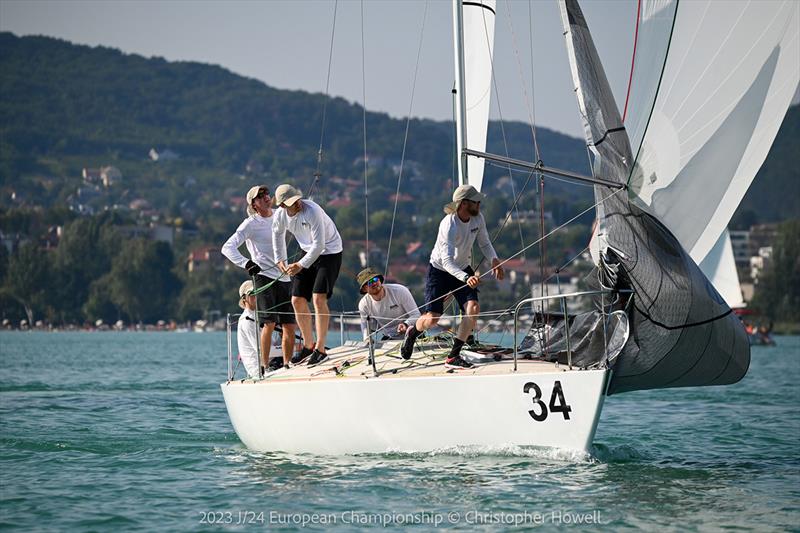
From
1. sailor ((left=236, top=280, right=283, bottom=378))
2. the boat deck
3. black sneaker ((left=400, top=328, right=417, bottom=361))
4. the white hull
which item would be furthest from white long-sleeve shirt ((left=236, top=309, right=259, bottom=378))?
black sneaker ((left=400, top=328, right=417, bottom=361))

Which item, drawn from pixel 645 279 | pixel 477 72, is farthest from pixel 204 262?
pixel 645 279

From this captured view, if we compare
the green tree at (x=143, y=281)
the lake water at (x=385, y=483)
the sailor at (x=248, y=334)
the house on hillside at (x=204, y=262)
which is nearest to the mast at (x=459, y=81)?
the sailor at (x=248, y=334)

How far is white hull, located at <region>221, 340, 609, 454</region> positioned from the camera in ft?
28.3

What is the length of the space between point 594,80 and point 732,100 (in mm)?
1043

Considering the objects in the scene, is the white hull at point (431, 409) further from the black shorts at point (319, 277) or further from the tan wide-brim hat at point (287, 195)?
the tan wide-brim hat at point (287, 195)

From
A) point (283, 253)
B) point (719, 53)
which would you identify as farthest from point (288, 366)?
point (719, 53)

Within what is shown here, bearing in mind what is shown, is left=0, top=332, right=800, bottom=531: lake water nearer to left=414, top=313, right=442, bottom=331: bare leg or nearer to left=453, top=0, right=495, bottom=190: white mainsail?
left=414, top=313, right=442, bottom=331: bare leg

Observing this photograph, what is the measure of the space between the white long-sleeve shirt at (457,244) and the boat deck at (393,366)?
2.39 feet

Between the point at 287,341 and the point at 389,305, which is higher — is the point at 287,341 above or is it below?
below

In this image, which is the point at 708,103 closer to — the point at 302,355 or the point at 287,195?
the point at 287,195

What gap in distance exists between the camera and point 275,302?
10.9 metres

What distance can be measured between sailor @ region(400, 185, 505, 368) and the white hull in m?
0.33

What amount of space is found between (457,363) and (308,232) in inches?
76.7

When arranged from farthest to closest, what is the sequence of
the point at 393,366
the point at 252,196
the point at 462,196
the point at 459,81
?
the point at 459,81 < the point at 252,196 < the point at 393,366 < the point at 462,196
